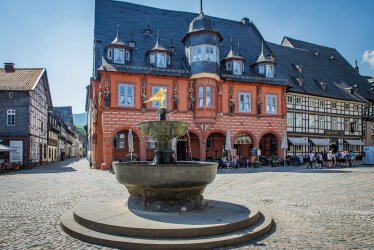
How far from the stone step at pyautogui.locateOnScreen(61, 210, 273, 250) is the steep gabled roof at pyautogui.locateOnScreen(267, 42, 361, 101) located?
35453mm

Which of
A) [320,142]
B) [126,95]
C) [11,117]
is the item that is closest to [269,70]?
[320,142]

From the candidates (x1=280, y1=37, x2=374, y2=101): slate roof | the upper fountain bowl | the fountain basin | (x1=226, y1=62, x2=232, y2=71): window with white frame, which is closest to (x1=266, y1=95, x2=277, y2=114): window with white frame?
(x1=226, y1=62, x2=232, y2=71): window with white frame

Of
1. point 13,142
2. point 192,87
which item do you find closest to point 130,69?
point 192,87

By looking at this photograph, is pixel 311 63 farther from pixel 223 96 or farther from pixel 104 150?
pixel 104 150

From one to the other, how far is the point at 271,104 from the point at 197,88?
9.01 m

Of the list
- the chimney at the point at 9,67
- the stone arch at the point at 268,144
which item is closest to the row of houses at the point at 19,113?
the chimney at the point at 9,67

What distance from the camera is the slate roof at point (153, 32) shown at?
3102 centimetres

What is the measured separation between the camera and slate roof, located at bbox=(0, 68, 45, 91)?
33812 millimetres

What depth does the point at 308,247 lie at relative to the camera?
625cm

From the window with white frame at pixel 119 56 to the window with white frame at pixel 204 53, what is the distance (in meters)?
6.34

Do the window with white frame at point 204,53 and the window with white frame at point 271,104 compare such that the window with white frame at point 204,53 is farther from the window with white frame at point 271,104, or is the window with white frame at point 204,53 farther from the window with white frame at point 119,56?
the window with white frame at point 271,104

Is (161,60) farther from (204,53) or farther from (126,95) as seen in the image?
(126,95)

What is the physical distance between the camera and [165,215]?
783 centimetres

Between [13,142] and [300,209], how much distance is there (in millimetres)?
31365
